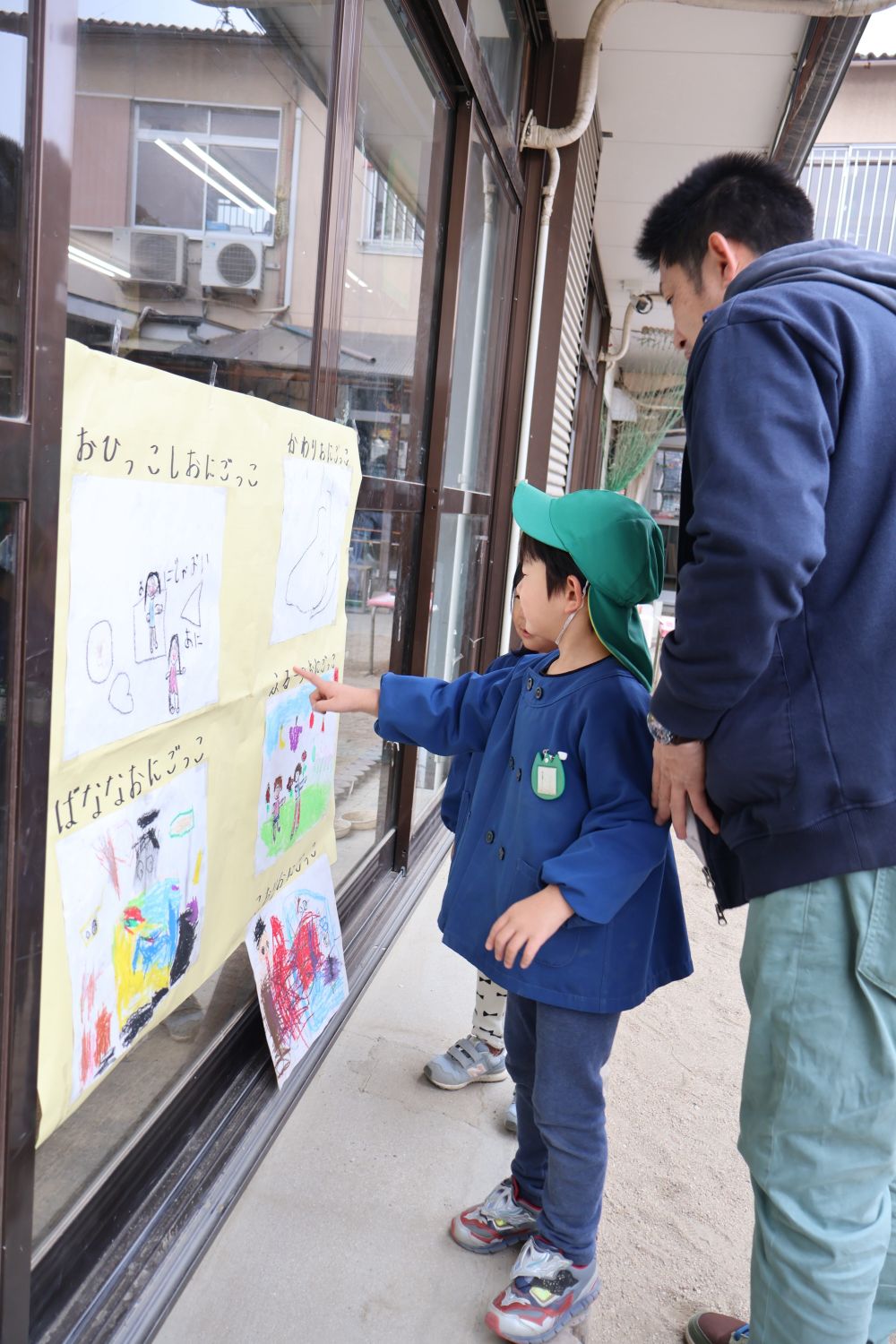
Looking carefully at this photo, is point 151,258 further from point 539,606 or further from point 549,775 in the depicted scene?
point 549,775

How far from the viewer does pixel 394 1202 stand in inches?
77.3

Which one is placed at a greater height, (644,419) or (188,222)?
(644,419)

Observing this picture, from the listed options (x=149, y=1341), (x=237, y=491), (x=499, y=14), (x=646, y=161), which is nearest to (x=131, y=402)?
(x=237, y=491)

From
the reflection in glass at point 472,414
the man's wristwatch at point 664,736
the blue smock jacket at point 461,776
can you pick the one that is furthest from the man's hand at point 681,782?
the reflection in glass at point 472,414

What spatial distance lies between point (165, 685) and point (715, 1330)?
4.71 feet

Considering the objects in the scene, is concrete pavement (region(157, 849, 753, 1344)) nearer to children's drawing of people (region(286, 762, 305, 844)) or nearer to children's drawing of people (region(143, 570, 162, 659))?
children's drawing of people (region(286, 762, 305, 844))

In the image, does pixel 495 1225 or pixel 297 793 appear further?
pixel 297 793

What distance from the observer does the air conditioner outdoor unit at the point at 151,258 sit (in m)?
1.39

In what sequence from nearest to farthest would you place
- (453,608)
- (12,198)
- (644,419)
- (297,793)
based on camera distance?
(12,198), (297,793), (453,608), (644,419)

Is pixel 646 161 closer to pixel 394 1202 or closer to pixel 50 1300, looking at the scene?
pixel 394 1202

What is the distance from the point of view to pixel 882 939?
1.34 metres

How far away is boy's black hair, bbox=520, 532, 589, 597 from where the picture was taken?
5.84 ft

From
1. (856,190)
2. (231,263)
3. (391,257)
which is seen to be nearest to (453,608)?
(391,257)

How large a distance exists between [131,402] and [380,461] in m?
1.44
